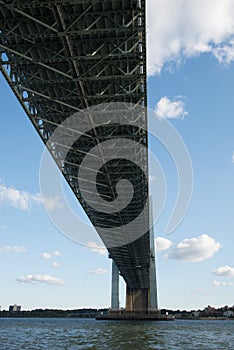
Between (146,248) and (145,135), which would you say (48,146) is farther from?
(146,248)

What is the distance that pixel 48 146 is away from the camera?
3130 cm

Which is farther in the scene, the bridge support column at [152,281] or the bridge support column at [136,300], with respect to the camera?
the bridge support column at [136,300]

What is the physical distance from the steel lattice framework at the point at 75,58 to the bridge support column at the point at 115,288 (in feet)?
218

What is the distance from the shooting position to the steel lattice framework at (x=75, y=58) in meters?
18.5

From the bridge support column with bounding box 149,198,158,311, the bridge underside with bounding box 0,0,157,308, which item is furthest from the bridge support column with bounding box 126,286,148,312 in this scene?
the bridge underside with bounding box 0,0,157,308

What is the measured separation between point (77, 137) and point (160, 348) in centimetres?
1494

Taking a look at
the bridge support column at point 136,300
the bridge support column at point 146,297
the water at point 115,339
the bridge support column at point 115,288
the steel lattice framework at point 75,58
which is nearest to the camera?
the steel lattice framework at point 75,58

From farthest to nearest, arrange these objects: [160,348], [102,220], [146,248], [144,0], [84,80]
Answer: [146,248] < [102,220] < [160,348] < [84,80] < [144,0]

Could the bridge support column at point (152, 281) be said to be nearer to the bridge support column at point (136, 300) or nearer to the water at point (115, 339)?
the bridge support column at point (136, 300)

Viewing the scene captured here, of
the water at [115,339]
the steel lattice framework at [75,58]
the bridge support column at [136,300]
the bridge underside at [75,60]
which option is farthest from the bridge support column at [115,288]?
the steel lattice framework at [75,58]

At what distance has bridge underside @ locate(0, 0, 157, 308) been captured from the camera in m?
18.5

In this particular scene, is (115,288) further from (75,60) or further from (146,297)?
(75,60)

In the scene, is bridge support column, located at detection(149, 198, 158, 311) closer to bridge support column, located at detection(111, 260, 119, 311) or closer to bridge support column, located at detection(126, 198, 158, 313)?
bridge support column, located at detection(126, 198, 158, 313)

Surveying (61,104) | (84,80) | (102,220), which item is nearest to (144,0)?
(84,80)
